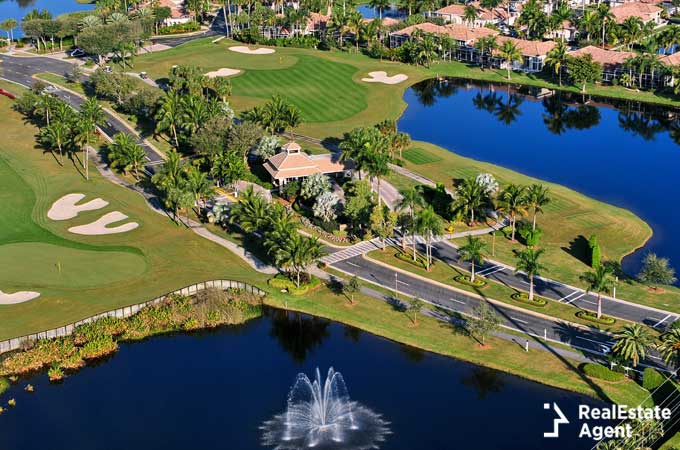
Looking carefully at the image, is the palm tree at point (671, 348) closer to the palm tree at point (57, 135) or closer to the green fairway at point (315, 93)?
the green fairway at point (315, 93)

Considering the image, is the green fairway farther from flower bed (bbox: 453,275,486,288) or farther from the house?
flower bed (bbox: 453,275,486,288)

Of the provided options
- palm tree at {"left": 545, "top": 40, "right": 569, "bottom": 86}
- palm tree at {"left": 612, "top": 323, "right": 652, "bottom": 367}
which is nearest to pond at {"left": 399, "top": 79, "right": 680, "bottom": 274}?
palm tree at {"left": 545, "top": 40, "right": 569, "bottom": 86}

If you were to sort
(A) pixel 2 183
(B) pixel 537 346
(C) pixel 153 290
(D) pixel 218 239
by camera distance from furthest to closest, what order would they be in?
(A) pixel 2 183 → (D) pixel 218 239 → (C) pixel 153 290 → (B) pixel 537 346

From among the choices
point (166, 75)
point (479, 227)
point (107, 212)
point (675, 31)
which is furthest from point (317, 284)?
point (675, 31)

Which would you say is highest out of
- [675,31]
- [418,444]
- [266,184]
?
[675,31]

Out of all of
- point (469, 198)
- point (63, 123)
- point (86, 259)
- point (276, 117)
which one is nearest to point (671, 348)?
point (469, 198)

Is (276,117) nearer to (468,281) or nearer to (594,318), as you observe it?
(468,281)

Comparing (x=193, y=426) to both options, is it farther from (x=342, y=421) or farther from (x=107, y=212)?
(x=107, y=212)

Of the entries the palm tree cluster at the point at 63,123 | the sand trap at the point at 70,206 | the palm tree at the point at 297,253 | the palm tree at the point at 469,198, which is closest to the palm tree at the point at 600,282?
the palm tree at the point at 469,198
